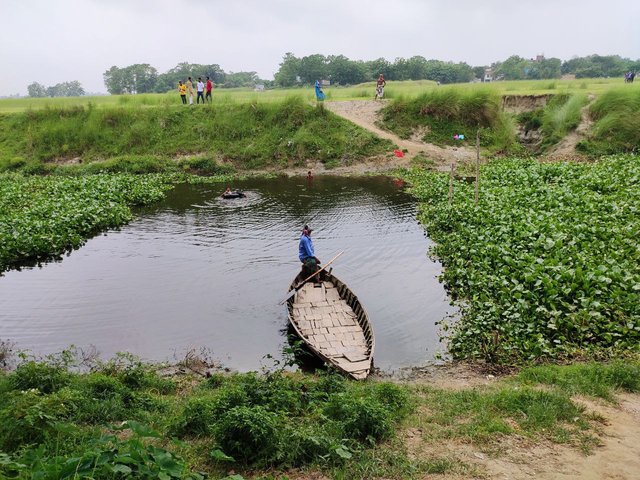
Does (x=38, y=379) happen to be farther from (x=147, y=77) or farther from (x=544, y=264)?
(x=147, y=77)

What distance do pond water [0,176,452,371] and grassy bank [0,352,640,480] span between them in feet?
7.63

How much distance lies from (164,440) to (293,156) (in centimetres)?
2668

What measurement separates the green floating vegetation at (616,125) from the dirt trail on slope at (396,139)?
263 inches

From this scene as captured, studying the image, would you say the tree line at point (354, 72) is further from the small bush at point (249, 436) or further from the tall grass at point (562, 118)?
the small bush at point (249, 436)

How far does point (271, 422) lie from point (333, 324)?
495cm

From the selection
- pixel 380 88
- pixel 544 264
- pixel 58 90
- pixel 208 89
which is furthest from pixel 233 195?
pixel 58 90

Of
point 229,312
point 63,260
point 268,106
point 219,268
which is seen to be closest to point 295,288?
point 229,312

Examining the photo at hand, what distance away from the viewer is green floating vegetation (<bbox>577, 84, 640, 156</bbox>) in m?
28.6

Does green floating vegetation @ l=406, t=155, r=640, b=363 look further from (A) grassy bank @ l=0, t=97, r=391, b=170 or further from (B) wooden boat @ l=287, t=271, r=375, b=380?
(A) grassy bank @ l=0, t=97, r=391, b=170

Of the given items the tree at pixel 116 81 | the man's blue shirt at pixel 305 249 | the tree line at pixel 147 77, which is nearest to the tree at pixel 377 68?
the tree line at pixel 147 77

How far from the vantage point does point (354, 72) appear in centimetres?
8419

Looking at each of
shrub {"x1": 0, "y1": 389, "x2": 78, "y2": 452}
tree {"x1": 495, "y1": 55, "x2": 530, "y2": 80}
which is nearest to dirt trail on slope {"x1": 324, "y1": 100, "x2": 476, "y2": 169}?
shrub {"x1": 0, "y1": 389, "x2": 78, "y2": 452}

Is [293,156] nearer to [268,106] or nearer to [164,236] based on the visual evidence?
[268,106]

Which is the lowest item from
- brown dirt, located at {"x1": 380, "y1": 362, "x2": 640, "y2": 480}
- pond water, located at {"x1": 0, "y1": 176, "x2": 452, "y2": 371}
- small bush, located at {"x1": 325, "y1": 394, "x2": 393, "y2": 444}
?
pond water, located at {"x1": 0, "y1": 176, "x2": 452, "y2": 371}
